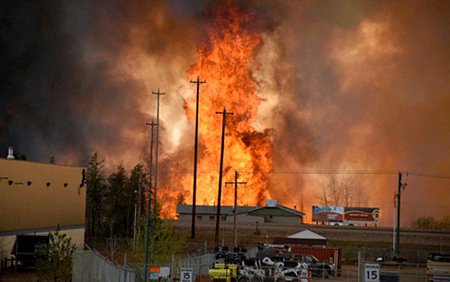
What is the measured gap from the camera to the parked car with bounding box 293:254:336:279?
56481mm

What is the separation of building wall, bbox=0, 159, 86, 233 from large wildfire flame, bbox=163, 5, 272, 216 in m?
35.7

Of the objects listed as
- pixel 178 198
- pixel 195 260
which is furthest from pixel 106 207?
pixel 195 260

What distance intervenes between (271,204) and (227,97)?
20854 millimetres

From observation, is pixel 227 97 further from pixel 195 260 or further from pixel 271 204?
pixel 195 260

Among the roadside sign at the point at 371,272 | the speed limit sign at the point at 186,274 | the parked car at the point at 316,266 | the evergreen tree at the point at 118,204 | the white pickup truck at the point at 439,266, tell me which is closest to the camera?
the roadside sign at the point at 371,272

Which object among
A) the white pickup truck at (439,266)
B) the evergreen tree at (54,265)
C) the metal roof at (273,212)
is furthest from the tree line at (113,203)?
the white pickup truck at (439,266)

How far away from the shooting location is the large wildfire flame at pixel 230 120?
11412 centimetres

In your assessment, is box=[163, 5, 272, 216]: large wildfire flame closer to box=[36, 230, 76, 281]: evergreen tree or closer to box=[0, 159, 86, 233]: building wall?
box=[0, 159, 86, 233]: building wall

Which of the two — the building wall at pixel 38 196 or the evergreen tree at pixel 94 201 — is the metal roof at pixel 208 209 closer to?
the evergreen tree at pixel 94 201

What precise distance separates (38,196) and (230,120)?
4949 centimetres

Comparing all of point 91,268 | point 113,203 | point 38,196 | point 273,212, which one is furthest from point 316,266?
point 113,203

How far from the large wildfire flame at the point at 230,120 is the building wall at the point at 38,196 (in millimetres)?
35660

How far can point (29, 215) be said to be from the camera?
2655 inches

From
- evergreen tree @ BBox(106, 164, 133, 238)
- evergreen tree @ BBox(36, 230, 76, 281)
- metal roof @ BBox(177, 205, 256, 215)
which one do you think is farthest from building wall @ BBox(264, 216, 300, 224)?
evergreen tree @ BBox(36, 230, 76, 281)
